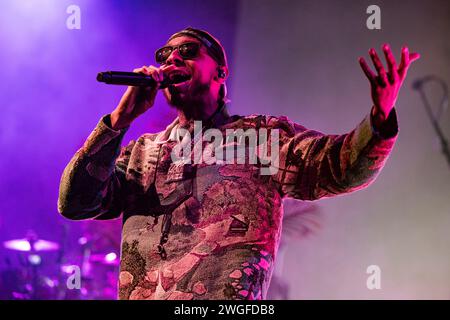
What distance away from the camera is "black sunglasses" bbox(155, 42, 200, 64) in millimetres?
2330

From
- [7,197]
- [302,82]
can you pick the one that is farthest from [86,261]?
[302,82]

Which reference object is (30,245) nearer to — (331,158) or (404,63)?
(331,158)

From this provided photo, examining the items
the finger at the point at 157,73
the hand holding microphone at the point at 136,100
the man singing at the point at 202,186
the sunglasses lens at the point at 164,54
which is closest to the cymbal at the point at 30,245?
the man singing at the point at 202,186

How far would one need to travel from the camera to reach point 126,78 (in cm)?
197

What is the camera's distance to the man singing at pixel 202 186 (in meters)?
1.88

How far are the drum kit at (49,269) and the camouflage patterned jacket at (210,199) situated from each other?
10.7ft

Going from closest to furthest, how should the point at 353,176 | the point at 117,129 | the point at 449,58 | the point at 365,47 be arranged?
the point at 353,176
the point at 117,129
the point at 365,47
the point at 449,58

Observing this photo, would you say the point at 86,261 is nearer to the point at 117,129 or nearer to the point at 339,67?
the point at 339,67

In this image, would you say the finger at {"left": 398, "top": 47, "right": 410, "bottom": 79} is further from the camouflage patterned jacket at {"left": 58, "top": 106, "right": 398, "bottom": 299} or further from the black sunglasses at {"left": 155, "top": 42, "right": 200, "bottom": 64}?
the black sunglasses at {"left": 155, "top": 42, "right": 200, "bottom": 64}

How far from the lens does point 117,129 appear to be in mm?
2064

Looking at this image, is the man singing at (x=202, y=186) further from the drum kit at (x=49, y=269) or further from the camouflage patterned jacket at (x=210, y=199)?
the drum kit at (x=49, y=269)

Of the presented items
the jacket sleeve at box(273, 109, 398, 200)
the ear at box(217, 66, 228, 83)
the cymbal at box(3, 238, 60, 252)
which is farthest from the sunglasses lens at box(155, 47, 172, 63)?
the cymbal at box(3, 238, 60, 252)

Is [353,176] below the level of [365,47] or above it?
below

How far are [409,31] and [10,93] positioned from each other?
295 centimetres
